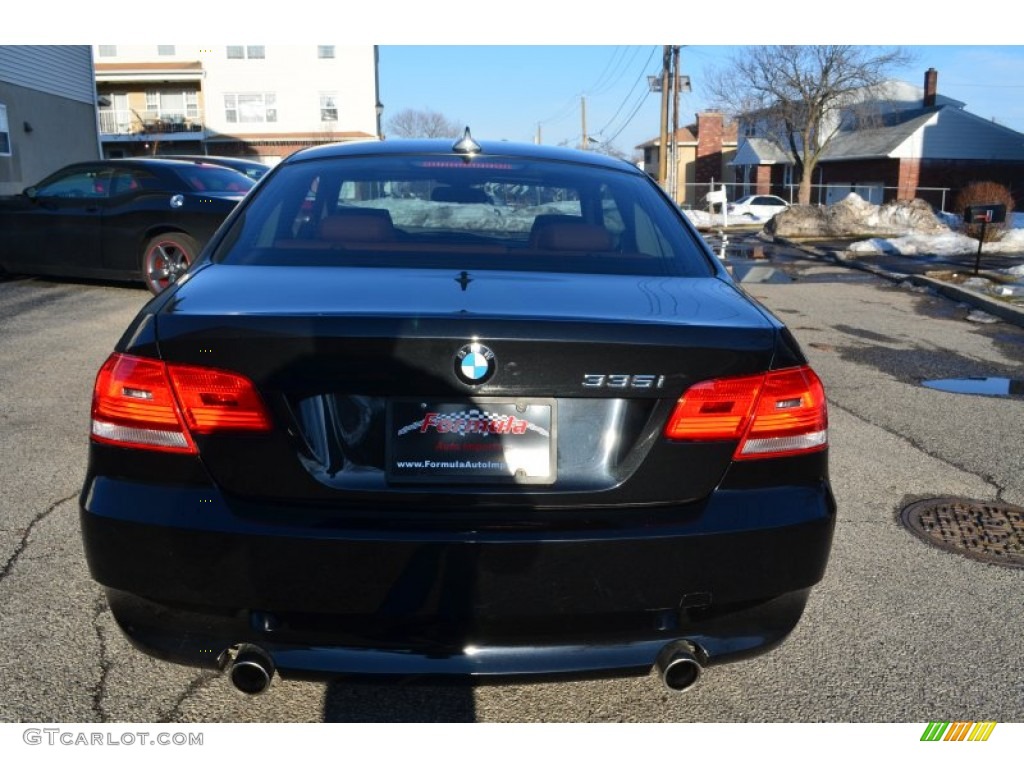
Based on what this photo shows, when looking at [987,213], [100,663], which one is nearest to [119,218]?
[100,663]

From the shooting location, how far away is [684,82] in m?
→ 35.7

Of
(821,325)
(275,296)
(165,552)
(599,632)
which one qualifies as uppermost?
(275,296)

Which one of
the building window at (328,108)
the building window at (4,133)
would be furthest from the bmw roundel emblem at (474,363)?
the building window at (328,108)

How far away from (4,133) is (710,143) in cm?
5159

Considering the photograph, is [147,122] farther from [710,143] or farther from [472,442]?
[472,442]

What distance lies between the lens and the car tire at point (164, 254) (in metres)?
10.2

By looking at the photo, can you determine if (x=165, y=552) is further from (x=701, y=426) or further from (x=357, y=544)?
(x=701, y=426)

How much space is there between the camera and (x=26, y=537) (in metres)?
3.84

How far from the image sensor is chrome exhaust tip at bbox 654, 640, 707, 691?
7.25ft

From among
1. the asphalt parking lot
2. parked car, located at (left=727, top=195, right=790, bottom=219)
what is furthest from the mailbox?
parked car, located at (left=727, top=195, right=790, bottom=219)

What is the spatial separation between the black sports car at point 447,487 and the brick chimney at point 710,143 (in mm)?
64019

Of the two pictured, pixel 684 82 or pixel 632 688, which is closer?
pixel 632 688

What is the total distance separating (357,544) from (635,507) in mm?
663
